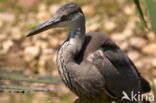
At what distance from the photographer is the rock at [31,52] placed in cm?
739

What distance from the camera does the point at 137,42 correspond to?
7676 mm

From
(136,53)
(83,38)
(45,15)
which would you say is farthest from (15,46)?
(83,38)

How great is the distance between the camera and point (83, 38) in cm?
503

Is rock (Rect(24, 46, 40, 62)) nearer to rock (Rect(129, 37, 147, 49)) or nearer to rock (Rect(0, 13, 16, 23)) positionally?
rock (Rect(0, 13, 16, 23))

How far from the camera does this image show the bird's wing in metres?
4.84

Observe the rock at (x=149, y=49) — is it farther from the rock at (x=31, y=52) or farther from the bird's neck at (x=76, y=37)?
the bird's neck at (x=76, y=37)

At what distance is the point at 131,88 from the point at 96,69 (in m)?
0.36

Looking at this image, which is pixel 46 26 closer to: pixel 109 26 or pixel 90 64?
pixel 90 64

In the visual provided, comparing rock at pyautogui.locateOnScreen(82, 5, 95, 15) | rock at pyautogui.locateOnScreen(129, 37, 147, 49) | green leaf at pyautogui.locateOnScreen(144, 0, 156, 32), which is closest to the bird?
green leaf at pyautogui.locateOnScreen(144, 0, 156, 32)

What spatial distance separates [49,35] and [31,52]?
0.55m

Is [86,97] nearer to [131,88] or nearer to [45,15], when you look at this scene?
[131,88]

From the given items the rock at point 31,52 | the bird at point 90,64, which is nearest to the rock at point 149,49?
the rock at point 31,52

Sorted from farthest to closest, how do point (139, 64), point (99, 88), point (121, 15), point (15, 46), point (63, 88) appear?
point (121, 15) < point (15, 46) < point (139, 64) < point (63, 88) < point (99, 88)

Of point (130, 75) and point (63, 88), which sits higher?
point (63, 88)
